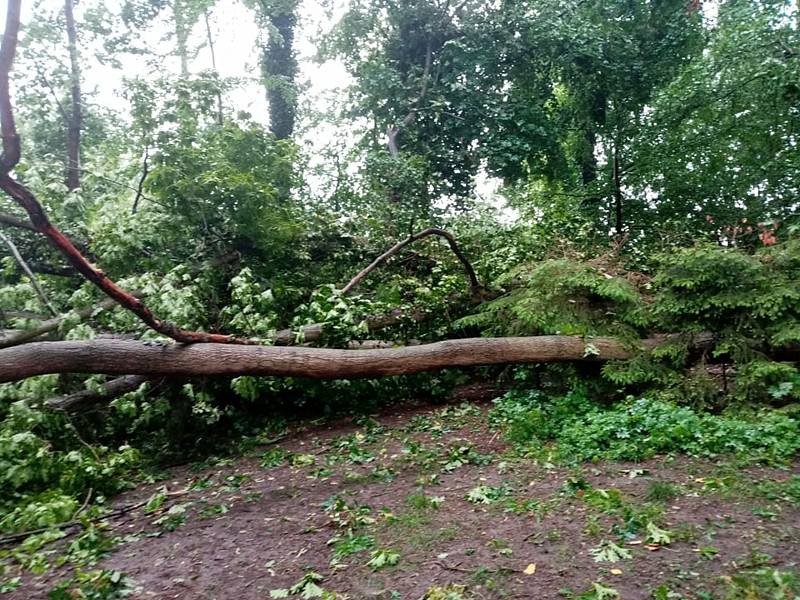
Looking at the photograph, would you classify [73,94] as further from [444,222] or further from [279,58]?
[444,222]

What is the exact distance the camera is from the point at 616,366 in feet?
17.5

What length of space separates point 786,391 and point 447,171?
29.6 ft

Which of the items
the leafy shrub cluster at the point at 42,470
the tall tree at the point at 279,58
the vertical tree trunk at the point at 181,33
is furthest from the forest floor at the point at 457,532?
the vertical tree trunk at the point at 181,33

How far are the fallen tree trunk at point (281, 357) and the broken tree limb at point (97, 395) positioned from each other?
0.82 metres

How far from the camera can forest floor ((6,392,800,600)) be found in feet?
9.02

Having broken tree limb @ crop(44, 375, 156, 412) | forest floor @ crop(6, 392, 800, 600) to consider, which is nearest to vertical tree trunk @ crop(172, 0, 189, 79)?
broken tree limb @ crop(44, 375, 156, 412)

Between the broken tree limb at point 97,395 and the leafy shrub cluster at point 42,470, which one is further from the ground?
the broken tree limb at point 97,395

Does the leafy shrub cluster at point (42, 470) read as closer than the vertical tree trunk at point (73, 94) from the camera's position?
Yes

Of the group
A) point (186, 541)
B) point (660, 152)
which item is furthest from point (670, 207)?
point (186, 541)

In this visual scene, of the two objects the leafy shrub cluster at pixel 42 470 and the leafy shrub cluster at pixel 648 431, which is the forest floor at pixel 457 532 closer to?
the leafy shrub cluster at pixel 648 431

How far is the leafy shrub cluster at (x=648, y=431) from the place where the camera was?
4062 mm

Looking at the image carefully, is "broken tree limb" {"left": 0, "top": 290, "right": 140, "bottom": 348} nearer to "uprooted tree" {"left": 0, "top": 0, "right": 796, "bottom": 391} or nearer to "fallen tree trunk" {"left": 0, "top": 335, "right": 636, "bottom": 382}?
"uprooted tree" {"left": 0, "top": 0, "right": 796, "bottom": 391}

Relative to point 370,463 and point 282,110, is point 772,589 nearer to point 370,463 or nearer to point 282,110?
point 370,463

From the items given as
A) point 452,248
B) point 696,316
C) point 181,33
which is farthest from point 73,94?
point 696,316
